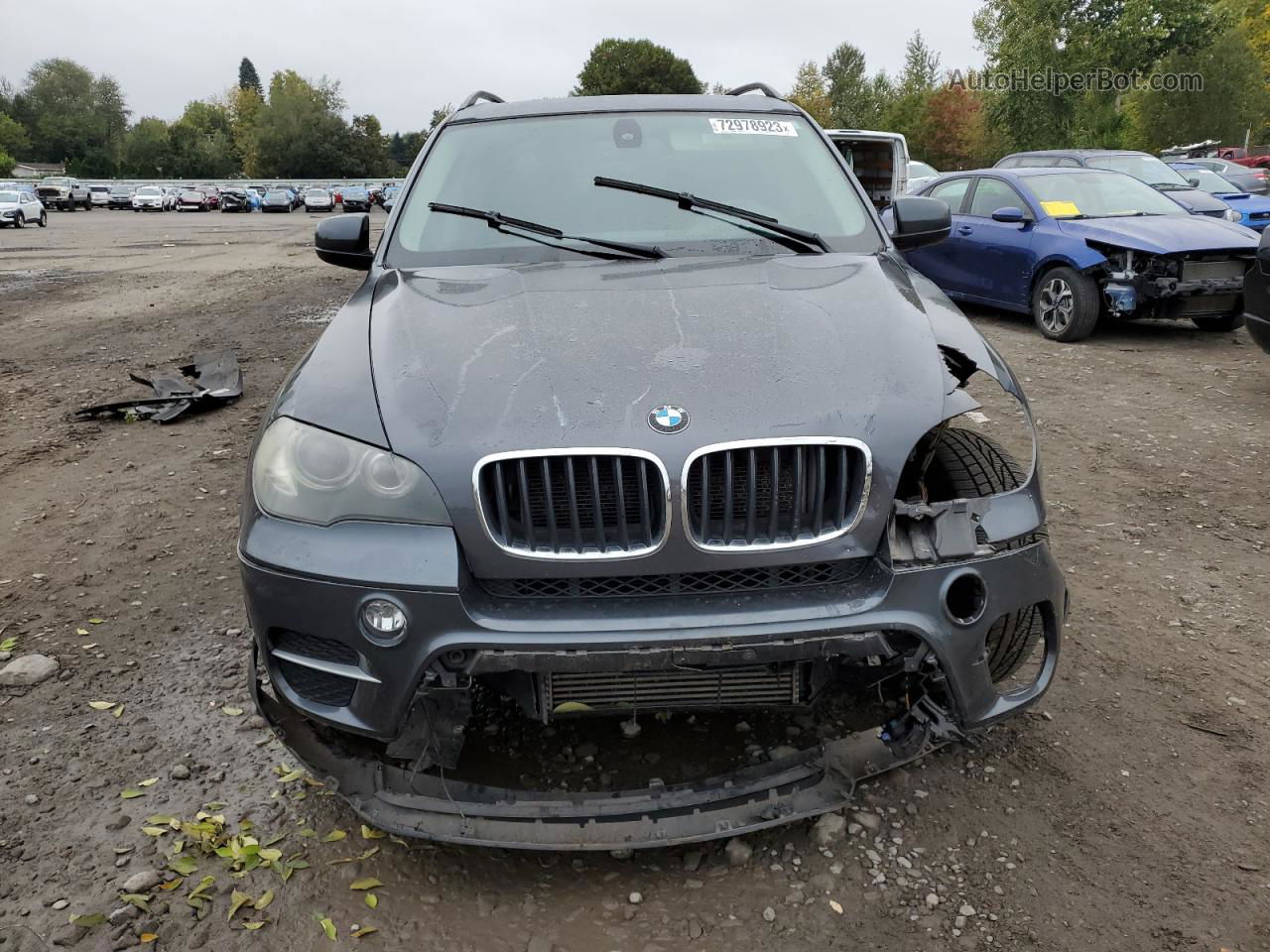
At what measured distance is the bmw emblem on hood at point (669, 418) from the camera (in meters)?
2.15

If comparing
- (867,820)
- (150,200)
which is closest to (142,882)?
(867,820)

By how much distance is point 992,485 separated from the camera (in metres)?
2.42

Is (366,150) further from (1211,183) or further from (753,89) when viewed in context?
(753,89)

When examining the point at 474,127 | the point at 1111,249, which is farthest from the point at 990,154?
the point at 474,127

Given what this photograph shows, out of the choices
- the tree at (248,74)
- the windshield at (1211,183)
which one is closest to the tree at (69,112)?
the tree at (248,74)

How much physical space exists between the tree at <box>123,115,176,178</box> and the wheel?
338ft

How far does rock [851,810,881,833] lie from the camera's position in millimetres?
2547

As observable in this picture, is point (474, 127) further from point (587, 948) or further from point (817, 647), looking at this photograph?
point (587, 948)

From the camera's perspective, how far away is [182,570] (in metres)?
4.22

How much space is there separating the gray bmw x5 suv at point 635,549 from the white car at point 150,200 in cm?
5868

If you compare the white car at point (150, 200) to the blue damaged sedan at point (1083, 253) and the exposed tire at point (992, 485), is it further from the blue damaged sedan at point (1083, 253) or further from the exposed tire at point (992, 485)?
the exposed tire at point (992, 485)

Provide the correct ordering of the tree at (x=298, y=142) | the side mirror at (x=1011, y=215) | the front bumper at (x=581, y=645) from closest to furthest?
the front bumper at (x=581, y=645) → the side mirror at (x=1011, y=215) → the tree at (x=298, y=142)

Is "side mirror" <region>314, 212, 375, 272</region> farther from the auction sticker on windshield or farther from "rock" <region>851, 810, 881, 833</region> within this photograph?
"rock" <region>851, 810, 881, 833</region>

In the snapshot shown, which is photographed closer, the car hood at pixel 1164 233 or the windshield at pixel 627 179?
the windshield at pixel 627 179
